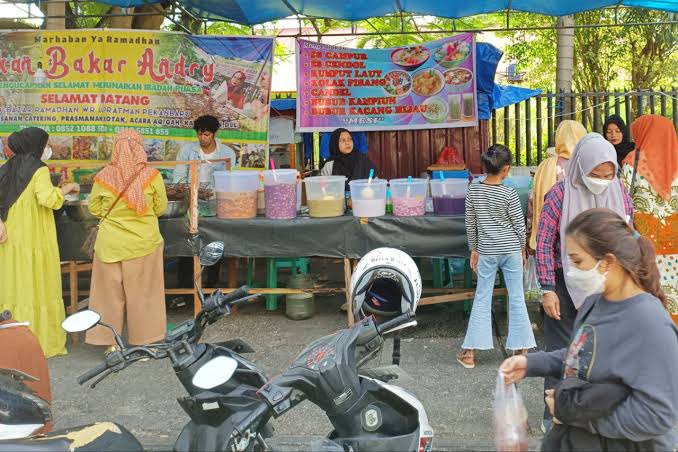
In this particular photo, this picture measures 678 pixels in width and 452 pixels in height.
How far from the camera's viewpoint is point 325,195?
6523 mm

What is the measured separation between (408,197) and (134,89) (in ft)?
11.9

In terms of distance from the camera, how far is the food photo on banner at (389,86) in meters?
8.94

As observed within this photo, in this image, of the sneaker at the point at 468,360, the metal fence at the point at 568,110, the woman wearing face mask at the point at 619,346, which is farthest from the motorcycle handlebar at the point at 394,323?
the metal fence at the point at 568,110

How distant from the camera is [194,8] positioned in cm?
870

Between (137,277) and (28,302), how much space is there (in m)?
0.84

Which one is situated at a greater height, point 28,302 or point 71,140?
point 71,140

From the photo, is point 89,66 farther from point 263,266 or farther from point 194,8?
point 263,266

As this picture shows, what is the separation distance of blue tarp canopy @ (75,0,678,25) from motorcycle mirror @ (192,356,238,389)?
594cm

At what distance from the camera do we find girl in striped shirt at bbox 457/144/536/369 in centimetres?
538

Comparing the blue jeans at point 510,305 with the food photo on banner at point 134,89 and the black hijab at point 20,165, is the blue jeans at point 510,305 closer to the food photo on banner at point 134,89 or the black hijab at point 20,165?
the black hijab at point 20,165

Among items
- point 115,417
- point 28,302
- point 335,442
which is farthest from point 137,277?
point 335,442

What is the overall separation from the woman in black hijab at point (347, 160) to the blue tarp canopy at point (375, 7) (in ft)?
4.31

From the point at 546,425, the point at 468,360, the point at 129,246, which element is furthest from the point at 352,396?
the point at 129,246

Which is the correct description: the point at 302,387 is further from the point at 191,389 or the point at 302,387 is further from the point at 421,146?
the point at 421,146
